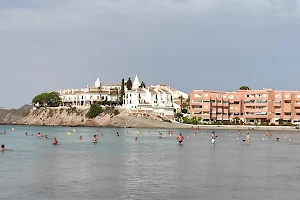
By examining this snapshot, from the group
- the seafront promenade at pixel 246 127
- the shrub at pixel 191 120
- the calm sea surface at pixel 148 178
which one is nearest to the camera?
the calm sea surface at pixel 148 178

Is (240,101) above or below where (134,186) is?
above

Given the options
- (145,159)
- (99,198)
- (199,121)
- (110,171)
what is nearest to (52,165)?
(110,171)

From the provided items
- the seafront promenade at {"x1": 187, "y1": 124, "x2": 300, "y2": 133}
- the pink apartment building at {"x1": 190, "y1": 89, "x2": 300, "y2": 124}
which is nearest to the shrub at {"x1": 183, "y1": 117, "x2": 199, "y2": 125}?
the pink apartment building at {"x1": 190, "y1": 89, "x2": 300, "y2": 124}

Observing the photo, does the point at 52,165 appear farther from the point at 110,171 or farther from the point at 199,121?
the point at 199,121

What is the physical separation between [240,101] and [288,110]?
671 inches

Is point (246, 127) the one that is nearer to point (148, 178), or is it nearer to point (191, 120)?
point (191, 120)

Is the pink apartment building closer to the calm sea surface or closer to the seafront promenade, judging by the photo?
the seafront promenade

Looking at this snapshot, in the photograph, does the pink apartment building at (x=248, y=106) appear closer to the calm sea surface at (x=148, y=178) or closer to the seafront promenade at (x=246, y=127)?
the seafront promenade at (x=246, y=127)

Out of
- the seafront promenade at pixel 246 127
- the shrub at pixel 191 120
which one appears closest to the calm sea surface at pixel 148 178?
the seafront promenade at pixel 246 127

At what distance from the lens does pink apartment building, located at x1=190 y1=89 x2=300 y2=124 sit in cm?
18362

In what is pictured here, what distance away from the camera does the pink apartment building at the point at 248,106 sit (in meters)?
184

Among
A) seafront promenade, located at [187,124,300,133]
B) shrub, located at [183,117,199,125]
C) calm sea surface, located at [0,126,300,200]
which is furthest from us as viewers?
shrub, located at [183,117,199,125]

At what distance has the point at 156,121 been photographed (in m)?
194

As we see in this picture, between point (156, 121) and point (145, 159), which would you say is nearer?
point (145, 159)
